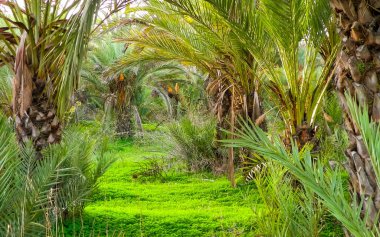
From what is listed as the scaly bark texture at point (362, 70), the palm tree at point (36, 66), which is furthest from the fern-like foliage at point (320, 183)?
the palm tree at point (36, 66)

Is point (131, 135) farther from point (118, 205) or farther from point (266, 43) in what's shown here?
point (266, 43)

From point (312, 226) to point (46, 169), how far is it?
182 centimetres

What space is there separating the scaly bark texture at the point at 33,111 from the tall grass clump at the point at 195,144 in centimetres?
347

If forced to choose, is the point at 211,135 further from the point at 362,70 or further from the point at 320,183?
the point at 320,183

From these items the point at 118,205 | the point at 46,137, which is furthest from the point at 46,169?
the point at 118,205

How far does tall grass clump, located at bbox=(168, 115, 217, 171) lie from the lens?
26.5 feet

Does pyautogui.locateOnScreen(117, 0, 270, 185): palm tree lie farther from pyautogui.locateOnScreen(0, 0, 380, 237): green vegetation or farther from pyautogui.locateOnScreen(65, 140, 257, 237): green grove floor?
pyautogui.locateOnScreen(65, 140, 257, 237): green grove floor

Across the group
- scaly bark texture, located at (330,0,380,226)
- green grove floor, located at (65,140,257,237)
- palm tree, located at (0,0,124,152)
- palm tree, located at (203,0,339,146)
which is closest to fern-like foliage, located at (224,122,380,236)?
scaly bark texture, located at (330,0,380,226)

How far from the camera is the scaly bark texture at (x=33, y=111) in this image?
4.64 m

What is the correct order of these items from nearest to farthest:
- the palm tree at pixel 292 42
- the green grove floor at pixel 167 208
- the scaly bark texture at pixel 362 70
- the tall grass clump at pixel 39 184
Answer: the scaly bark texture at pixel 362 70 → the tall grass clump at pixel 39 184 → the palm tree at pixel 292 42 → the green grove floor at pixel 167 208

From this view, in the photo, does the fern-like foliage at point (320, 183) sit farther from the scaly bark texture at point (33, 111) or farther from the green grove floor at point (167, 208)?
Result: the scaly bark texture at point (33, 111)

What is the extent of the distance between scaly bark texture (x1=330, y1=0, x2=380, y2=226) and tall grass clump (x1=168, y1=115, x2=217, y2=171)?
4.93 metres

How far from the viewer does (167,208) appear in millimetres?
5766

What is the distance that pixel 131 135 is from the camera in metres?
13.3
